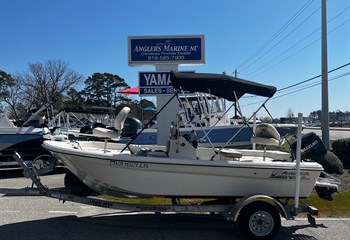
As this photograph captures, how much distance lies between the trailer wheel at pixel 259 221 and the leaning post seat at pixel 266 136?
105 centimetres

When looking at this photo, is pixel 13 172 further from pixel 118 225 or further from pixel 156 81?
pixel 118 225

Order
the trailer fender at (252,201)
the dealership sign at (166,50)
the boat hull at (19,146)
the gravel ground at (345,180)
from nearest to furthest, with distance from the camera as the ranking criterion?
the trailer fender at (252,201), the gravel ground at (345,180), the boat hull at (19,146), the dealership sign at (166,50)

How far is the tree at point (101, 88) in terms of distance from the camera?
64.1 metres

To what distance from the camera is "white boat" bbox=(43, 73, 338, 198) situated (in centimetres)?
541

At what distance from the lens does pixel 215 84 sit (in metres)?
5.61

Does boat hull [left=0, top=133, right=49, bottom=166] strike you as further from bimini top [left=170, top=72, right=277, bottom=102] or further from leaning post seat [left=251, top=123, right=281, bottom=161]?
leaning post seat [left=251, top=123, right=281, bottom=161]

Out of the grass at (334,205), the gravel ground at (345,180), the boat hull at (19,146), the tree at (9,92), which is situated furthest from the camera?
the tree at (9,92)

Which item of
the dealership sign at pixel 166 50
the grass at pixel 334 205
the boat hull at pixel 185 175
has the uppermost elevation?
the dealership sign at pixel 166 50

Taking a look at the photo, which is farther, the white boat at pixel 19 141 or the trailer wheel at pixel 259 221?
the white boat at pixel 19 141

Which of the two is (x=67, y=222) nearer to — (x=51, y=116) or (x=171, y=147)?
(x=171, y=147)

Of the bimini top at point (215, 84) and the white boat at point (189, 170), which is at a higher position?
the bimini top at point (215, 84)

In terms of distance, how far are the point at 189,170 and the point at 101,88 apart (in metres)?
61.4

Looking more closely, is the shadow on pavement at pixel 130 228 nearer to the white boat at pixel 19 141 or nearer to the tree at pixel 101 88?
the white boat at pixel 19 141

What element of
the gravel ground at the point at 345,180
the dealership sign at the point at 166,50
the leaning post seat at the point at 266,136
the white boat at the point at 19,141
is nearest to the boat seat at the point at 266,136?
the leaning post seat at the point at 266,136
